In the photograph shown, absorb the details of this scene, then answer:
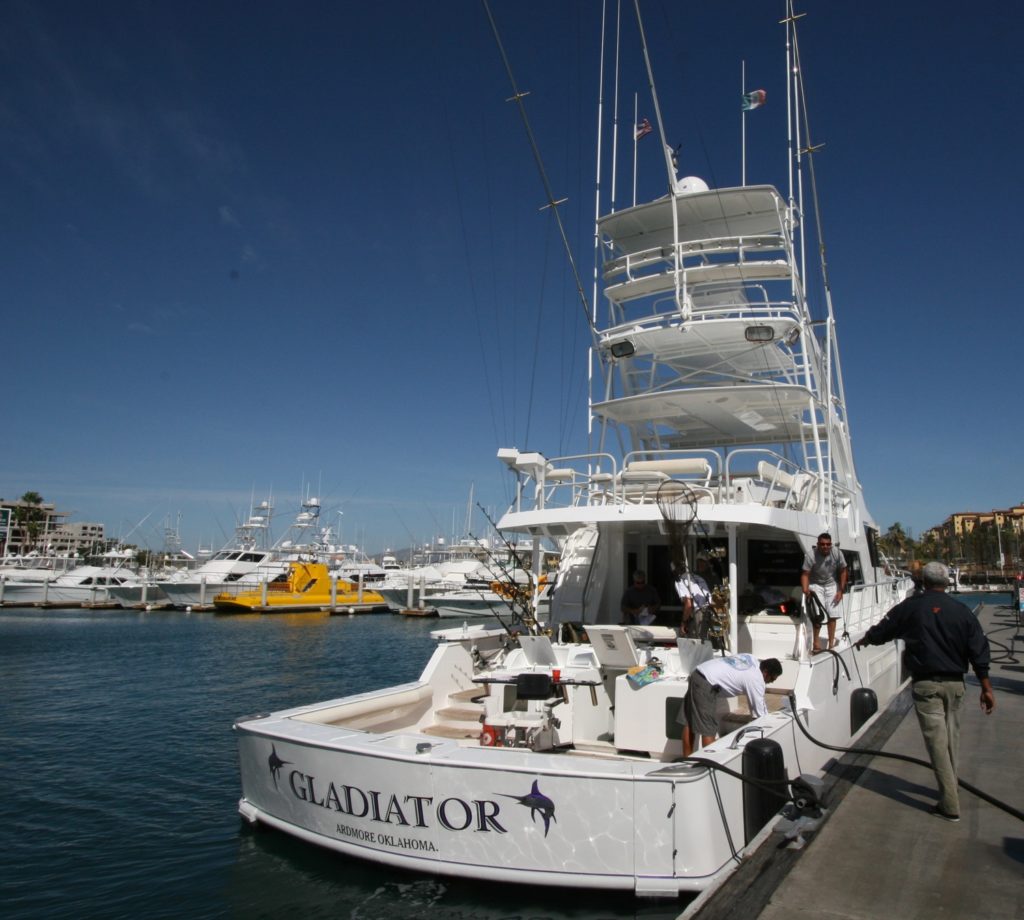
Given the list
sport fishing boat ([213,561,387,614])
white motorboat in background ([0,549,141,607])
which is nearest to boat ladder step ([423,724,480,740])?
sport fishing boat ([213,561,387,614])

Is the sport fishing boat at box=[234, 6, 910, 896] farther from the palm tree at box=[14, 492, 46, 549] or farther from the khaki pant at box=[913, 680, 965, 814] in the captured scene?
the palm tree at box=[14, 492, 46, 549]

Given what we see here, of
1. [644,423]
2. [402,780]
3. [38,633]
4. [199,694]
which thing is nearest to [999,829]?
[402,780]

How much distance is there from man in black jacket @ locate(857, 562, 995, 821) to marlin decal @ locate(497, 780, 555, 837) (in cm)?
269

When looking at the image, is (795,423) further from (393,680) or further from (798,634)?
(393,680)

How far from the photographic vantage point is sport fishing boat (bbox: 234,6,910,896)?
16.4 ft

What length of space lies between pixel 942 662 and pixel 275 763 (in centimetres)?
511

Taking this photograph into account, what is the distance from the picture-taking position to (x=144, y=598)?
53.1m

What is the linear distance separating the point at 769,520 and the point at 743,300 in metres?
6.60

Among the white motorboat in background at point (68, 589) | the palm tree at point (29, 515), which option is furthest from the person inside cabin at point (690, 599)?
the palm tree at point (29, 515)

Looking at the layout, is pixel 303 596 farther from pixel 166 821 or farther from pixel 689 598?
pixel 689 598

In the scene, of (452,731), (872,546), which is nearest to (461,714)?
(452,731)

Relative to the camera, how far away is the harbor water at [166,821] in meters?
5.66

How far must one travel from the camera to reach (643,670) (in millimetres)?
7375

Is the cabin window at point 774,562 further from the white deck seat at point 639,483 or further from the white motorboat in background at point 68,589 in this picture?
the white motorboat in background at point 68,589
